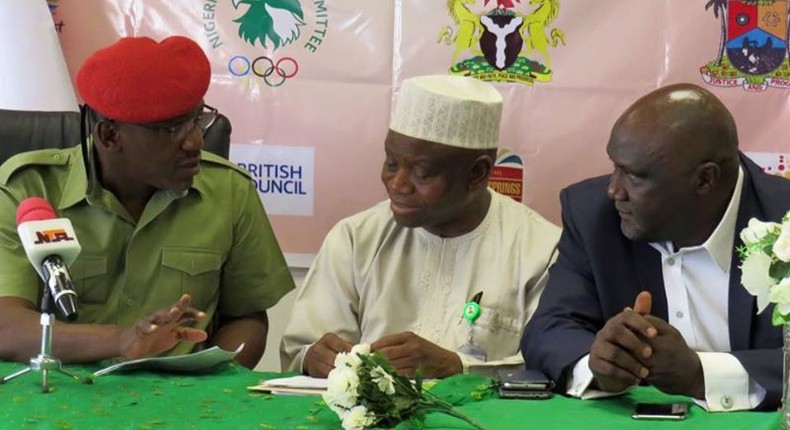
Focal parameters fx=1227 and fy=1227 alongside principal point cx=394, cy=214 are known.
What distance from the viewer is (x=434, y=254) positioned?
3285mm

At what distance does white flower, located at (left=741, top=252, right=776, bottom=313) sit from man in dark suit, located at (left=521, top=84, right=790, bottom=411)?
516 millimetres

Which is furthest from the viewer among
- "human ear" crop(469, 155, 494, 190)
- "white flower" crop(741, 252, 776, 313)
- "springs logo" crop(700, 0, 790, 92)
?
"springs logo" crop(700, 0, 790, 92)

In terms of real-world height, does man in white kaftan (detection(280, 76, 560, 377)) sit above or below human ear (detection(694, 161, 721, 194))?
below

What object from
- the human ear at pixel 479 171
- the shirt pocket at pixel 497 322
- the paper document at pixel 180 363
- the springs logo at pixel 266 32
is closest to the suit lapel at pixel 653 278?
the shirt pocket at pixel 497 322

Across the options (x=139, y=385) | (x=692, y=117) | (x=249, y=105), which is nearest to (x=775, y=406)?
(x=692, y=117)

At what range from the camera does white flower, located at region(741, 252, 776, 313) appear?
80.3 inches

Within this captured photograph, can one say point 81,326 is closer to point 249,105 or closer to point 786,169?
point 249,105

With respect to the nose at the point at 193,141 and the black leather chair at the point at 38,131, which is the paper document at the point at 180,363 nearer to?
the nose at the point at 193,141

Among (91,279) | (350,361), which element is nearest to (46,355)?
(91,279)

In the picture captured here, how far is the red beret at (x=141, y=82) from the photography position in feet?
9.87

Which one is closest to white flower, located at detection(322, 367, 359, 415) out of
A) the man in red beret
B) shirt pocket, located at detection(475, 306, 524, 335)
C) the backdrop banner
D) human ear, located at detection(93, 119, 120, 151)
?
the man in red beret

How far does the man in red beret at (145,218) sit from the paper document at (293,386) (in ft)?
0.86

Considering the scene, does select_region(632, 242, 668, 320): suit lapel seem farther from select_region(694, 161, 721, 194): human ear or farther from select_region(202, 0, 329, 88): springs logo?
select_region(202, 0, 329, 88): springs logo

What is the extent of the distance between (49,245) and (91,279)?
2.29ft
